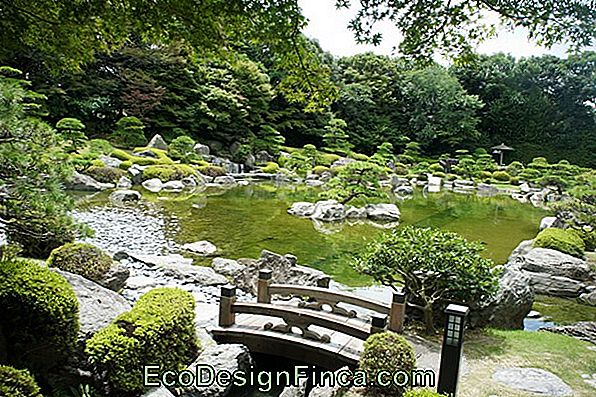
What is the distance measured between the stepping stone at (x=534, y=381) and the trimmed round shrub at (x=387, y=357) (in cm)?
106

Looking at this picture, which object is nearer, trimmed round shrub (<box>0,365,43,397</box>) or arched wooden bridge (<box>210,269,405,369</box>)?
trimmed round shrub (<box>0,365,43,397</box>)

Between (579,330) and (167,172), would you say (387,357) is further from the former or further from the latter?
(167,172)

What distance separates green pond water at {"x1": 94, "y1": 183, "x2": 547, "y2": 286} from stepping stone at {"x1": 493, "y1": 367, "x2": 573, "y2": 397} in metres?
3.59

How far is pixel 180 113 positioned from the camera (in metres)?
24.8

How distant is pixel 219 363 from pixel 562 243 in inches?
313

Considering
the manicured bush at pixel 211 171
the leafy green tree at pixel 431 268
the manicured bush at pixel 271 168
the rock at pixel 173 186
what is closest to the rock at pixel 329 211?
the rock at pixel 173 186

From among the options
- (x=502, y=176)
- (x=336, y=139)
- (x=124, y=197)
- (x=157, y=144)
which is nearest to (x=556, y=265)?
(x=124, y=197)

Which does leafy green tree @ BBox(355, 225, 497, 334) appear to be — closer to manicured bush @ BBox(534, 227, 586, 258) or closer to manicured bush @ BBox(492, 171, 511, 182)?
manicured bush @ BBox(534, 227, 586, 258)

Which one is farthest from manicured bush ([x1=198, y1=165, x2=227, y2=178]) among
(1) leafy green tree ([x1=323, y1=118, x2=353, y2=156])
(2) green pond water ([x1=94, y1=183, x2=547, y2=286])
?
(1) leafy green tree ([x1=323, y1=118, x2=353, y2=156])

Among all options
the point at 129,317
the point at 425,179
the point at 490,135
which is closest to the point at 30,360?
the point at 129,317

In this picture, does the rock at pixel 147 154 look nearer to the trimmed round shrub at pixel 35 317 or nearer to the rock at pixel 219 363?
the rock at pixel 219 363

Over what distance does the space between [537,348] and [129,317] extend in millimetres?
4119

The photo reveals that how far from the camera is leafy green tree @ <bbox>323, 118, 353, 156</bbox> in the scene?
28.5 metres

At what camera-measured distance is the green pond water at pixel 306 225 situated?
947 centimetres
